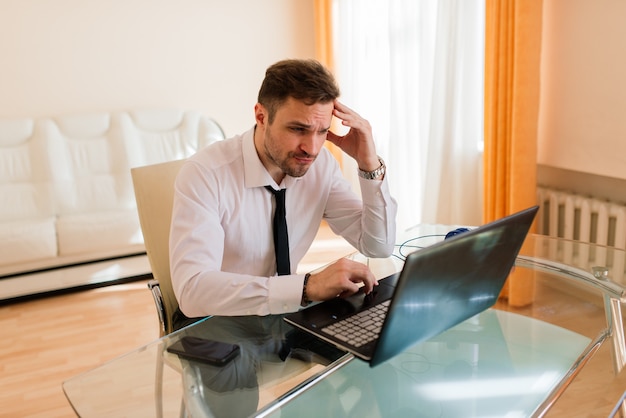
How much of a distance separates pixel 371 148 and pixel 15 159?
114 inches

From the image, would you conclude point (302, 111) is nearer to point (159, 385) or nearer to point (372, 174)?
point (372, 174)

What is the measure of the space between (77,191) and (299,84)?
2.76 m

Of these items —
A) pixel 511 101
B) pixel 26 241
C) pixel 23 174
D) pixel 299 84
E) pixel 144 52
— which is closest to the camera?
pixel 299 84

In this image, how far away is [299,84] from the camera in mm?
1409

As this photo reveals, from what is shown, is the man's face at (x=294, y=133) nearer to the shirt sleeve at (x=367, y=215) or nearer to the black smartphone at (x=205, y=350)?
the shirt sleeve at (x=367, y=215)

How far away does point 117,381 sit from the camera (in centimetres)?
115

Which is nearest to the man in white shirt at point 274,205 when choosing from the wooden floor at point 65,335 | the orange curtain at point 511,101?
the wooden floor at point 65,335

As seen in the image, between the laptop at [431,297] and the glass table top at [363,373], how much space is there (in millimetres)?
Answer: 92

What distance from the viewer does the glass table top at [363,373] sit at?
3.54 feet

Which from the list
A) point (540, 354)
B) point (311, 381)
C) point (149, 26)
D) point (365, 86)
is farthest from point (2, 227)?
point (540, 354)

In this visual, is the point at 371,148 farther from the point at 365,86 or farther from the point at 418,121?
the point at 365,86

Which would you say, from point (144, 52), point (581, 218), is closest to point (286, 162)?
point (581, 218)

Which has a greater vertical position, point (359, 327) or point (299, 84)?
point (299, 84)

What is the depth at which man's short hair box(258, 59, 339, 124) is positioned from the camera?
1.41m
